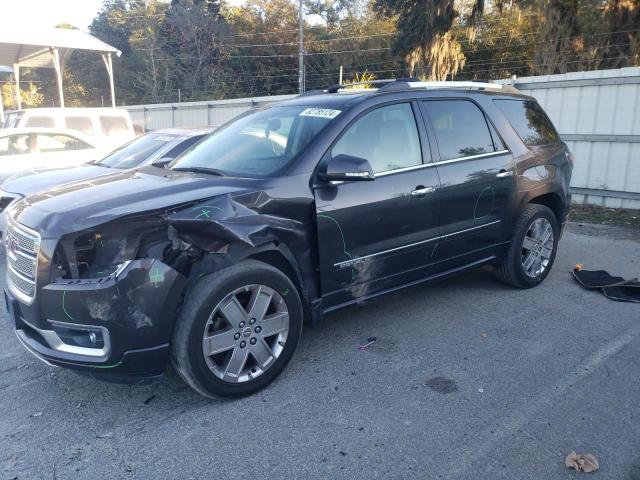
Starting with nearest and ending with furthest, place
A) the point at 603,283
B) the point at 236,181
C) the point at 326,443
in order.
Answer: the point at 326,443, the point at 236,181, the point at 603,283

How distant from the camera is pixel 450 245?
438 centimetres

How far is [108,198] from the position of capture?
313 centimetres

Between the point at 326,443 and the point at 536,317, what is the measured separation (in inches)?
98.0

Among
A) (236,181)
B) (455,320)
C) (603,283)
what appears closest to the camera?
(236,181)

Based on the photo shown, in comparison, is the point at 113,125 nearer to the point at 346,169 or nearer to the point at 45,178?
the point at 45,178

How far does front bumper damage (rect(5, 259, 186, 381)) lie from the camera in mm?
2805

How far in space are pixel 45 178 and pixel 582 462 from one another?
617 cm

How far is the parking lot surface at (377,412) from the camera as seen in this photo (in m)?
2.69

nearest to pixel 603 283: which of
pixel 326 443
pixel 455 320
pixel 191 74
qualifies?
pixel 455 320

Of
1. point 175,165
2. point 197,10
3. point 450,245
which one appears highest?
point 197,10

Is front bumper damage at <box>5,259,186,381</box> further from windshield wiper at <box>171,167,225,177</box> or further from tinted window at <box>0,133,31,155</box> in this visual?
tinted window at <box>0,133,31,155</box>

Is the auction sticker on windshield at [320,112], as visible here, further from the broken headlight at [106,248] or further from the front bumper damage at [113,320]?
the front bumper damage at [113,320]

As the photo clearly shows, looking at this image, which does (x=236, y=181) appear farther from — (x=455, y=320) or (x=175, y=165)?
(x=455, y=320)

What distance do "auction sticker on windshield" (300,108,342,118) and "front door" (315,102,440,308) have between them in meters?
0.16
